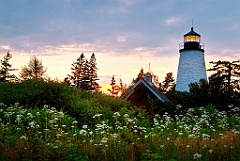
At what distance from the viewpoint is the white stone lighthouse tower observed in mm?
35469

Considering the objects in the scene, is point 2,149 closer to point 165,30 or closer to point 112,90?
point 165,30

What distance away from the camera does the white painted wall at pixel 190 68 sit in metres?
35.4

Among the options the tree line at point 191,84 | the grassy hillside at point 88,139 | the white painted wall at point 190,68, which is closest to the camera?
the grassy hillside at point 88,139

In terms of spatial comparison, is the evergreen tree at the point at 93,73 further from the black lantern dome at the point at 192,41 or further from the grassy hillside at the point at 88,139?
the grassy hillside at the point at 88,139

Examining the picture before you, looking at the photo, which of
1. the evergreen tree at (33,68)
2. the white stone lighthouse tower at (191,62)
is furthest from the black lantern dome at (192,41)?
the evergreen tree at (33,68)

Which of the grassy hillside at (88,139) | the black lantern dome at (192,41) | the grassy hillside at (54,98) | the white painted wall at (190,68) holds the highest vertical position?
the black lantern dome at (192,41)

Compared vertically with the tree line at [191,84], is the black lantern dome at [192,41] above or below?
above

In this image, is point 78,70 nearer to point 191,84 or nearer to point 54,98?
point 191,84

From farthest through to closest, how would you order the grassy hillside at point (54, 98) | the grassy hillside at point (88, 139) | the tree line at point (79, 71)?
the tree line at point (79, 71) < the grassy hillside at point (54, 98) < the grassy hillside at point (88, 139)

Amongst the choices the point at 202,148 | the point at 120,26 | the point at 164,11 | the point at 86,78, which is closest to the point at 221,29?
the point at 164,11

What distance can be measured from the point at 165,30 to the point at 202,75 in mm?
14947

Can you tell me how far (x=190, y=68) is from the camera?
35812 millimetres

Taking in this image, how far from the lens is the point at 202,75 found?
3575 centimetres

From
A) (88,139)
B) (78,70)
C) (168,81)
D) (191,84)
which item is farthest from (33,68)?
(88,139)
